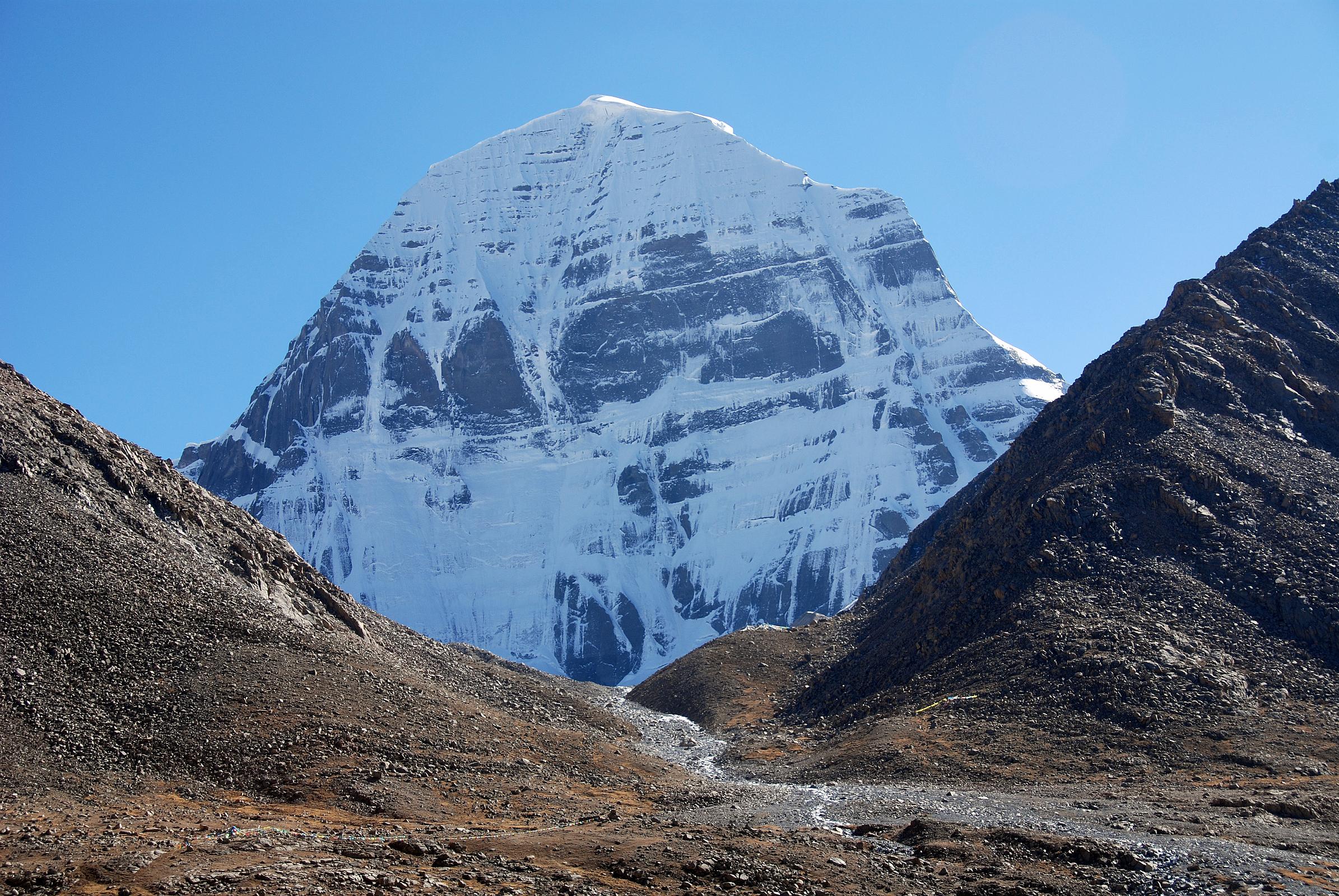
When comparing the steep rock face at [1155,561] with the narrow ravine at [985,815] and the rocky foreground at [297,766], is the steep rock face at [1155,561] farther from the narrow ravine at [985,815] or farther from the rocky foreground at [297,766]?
the rocky foreground at [297,766]

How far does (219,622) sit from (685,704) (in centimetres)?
4768

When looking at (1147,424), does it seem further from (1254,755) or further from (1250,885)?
(1250,885)

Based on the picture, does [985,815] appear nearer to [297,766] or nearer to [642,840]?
[642,840]

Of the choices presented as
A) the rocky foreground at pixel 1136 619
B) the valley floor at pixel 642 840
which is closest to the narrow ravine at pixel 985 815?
the valley floor at pixel 642 840

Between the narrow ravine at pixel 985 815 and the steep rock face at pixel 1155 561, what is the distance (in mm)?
11225

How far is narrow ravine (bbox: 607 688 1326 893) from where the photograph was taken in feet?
127

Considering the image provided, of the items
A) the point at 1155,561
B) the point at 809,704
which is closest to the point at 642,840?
the point at 1155,561

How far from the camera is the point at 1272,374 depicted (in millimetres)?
90812

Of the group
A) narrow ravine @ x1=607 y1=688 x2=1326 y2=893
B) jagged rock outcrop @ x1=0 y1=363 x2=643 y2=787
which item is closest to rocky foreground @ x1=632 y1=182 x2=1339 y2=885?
narrow ravine @ x1=607 y1=688 x2=1326 y2=893

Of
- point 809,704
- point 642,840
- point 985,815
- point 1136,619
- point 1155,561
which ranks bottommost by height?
point 985,815

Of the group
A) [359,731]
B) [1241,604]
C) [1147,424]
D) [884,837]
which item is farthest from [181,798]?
[1147,424]

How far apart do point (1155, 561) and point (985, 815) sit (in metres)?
32.5

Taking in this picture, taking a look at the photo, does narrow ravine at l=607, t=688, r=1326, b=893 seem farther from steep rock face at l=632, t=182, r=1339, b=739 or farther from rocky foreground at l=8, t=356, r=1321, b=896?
steep rock face at l=632, t=182, r=1339, b=739

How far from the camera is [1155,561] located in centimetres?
7456
